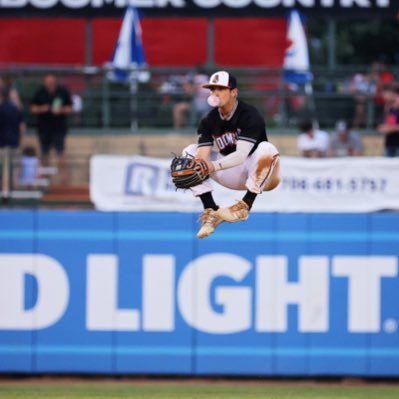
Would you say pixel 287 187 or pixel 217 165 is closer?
pixel 217 165

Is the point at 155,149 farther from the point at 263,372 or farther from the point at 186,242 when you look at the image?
the point at 263,372

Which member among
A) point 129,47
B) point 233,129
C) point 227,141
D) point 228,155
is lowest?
point 228,155

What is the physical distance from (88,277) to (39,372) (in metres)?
1.68

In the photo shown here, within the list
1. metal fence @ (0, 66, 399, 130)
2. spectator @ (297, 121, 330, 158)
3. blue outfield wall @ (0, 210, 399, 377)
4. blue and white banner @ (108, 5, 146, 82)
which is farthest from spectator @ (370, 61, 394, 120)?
blue and white banner @ (108, 5, 146, 82)

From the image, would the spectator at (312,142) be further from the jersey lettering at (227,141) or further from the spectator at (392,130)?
the jersey lettering at (227,141)

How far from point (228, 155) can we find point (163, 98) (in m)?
8.57

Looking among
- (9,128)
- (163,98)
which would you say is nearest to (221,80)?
(9,128)

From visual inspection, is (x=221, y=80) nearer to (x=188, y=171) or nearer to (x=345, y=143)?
(x=188, y=171)

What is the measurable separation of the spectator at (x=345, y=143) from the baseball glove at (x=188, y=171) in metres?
7.74

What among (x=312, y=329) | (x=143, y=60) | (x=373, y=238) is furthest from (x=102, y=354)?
(x=143, y=60)

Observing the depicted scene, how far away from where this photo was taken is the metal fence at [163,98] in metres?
19.8

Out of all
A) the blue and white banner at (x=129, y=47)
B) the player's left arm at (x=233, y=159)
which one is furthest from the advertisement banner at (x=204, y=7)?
the player's left arm at (x=233, y=159)

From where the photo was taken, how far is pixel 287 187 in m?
17.5

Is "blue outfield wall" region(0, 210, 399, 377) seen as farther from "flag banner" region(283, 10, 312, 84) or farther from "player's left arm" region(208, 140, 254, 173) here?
"player's left arm" region(208, 140, 254, 173)
